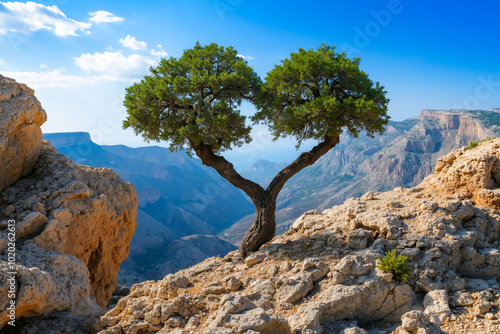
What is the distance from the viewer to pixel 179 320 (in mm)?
7781

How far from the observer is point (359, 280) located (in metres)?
9.02

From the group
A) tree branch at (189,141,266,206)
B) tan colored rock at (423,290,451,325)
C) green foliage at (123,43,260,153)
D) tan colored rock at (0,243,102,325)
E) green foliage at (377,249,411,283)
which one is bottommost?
tan colored rock at (0,243,102,325)

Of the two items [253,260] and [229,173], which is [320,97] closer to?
[229,173]

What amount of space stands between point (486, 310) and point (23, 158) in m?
15.6

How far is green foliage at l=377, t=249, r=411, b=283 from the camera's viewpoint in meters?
9.00

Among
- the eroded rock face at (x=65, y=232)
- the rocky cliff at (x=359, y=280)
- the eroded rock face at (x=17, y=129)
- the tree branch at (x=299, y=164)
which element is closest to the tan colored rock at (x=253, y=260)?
the rocky cliff at (x=359, y=280)

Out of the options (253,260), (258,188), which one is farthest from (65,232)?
(258,188)

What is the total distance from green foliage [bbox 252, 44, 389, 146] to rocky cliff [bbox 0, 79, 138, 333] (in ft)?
26.4

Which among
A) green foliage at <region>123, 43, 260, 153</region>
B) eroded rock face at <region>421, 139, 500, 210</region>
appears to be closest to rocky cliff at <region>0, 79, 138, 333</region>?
green foliage at <region>123, 43, 260, 153</region>

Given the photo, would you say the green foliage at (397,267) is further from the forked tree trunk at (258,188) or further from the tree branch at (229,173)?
the tree branch at (229,173)

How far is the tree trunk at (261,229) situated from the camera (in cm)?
1327

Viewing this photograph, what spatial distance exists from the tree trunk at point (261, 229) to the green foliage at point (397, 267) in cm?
536

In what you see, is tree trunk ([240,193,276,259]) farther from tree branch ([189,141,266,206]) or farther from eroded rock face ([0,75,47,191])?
eroded rock face ([0,75,47,191])

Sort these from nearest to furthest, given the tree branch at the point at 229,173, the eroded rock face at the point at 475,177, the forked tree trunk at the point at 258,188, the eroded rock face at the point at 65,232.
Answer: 1. the eroded rock face at the point at 65,232
2. the eroded rock face at the point at 475,177
3. the forked tree trunk at the point at 258,188
4. the tree branch at the point at 229,173
